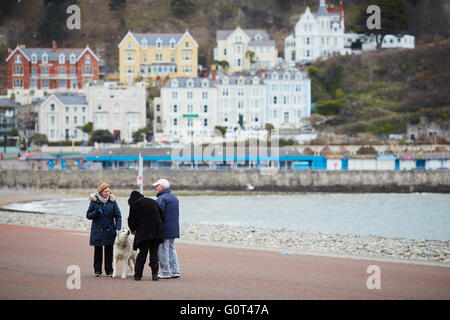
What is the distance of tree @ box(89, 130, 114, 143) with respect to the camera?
69375 mm

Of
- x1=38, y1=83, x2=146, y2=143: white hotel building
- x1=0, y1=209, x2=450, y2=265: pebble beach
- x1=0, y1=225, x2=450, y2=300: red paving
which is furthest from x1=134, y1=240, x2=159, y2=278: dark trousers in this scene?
x1=38, y1=83, x2=146, y2=143: white hotel building

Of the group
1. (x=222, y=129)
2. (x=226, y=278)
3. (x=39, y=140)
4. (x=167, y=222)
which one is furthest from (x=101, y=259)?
(x=39, y=140)

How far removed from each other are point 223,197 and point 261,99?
27.0 m

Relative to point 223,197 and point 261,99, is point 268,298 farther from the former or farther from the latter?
point 261,99

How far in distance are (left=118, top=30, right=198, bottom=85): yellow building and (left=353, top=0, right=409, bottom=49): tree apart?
2078cm

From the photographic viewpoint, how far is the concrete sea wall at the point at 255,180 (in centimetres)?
5406

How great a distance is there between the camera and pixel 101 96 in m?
73.4

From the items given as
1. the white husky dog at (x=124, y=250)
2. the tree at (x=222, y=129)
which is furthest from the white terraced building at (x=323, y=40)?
the white husky dog at (x=124, y=250)

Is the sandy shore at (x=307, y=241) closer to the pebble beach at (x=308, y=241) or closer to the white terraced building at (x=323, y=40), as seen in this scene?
the pebble beach at (x=308, y=241)

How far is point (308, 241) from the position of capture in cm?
2130

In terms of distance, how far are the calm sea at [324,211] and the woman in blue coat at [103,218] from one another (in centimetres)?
1870

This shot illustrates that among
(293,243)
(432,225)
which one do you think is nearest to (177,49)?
(432,225)

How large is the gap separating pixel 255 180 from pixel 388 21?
4257cm

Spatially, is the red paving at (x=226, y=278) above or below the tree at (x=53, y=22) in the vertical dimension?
below
